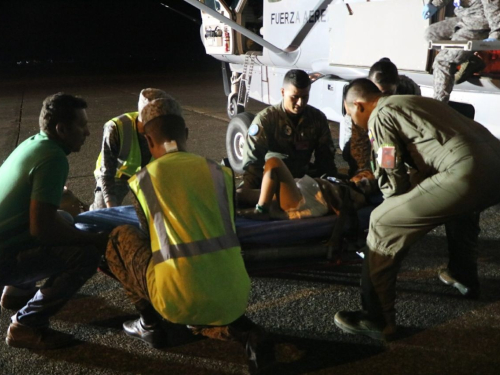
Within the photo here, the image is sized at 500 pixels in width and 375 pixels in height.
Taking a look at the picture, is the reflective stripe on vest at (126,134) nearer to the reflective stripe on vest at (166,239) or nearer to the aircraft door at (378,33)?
the reflective stripe on vest at (166,239)

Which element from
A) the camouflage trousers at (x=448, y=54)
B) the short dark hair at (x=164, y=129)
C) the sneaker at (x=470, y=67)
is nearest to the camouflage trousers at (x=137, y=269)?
the short dark hair at (x=164, y=129)

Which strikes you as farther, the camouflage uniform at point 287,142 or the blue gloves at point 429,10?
the blue gloves at point 429,10

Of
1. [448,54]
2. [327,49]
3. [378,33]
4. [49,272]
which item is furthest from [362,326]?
[327,49]

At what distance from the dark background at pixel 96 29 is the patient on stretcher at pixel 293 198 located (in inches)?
1557

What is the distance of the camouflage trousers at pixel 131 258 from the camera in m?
2.74

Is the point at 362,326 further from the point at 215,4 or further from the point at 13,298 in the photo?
the point at 215,4

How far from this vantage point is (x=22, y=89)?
61.7 ft

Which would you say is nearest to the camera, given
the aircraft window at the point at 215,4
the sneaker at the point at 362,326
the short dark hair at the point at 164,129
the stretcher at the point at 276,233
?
the short dark hair at the point at 164,129

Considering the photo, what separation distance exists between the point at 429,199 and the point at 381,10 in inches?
130

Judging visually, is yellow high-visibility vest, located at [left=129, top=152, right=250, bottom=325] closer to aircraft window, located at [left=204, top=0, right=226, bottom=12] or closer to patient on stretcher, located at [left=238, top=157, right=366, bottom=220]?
patient on stretcher, located at [left=238, top=157, right=366, bottom=220]

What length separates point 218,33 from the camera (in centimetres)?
992

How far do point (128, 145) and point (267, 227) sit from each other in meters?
1.31

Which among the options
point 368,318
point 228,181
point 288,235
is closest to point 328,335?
point 368,318

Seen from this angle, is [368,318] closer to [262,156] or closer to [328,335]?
[328,335]
